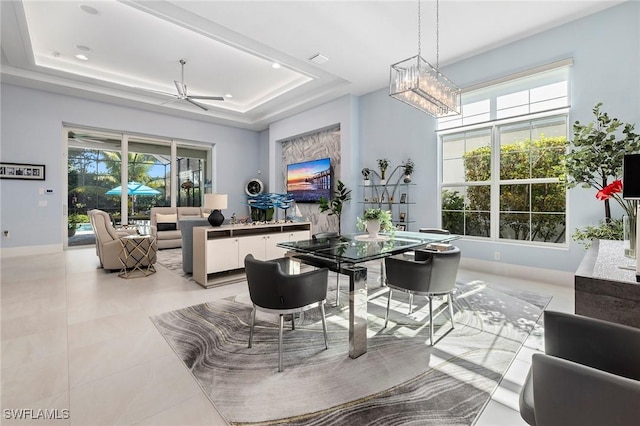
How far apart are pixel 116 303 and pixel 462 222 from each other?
4.99 metres

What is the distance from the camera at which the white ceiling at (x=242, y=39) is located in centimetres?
347

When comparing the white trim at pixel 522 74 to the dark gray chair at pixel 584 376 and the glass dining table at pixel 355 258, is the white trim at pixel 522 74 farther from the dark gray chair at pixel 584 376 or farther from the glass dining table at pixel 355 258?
the dark gray chair at pixel 584 376

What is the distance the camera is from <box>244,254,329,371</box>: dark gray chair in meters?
1.99

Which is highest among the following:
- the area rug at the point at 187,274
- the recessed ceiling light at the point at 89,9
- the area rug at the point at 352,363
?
the recessed ceiling light at the point at 89,9

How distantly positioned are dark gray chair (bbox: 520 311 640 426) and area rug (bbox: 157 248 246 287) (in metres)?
3.60

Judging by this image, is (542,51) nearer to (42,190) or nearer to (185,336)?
(185,336)

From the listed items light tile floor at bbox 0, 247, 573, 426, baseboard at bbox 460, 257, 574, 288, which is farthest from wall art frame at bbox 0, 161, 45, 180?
baseboard at bbox 460, 257, 574, 288

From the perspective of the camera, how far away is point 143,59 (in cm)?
510

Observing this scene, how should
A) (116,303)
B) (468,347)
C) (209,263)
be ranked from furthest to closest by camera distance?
(209,263), (116,303), (468,347)

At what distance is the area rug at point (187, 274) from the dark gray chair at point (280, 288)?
6.80 feet

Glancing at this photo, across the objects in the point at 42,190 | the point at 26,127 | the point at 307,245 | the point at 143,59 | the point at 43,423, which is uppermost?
the point at 143,59

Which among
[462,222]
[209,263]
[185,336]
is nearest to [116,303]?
[209,263]

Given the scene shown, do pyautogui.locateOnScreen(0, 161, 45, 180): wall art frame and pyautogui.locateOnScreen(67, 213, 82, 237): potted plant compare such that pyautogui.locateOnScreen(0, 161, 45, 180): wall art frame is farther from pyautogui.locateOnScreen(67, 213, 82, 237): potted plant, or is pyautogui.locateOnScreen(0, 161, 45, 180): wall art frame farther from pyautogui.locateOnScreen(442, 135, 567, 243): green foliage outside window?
pyautogui.locateOnScreen(442, 135, 567, 243): green foliage outside window

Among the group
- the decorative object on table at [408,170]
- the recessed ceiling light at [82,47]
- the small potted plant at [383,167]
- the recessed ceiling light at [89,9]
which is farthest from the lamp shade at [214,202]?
the recessed ceiling light at [82,47]
